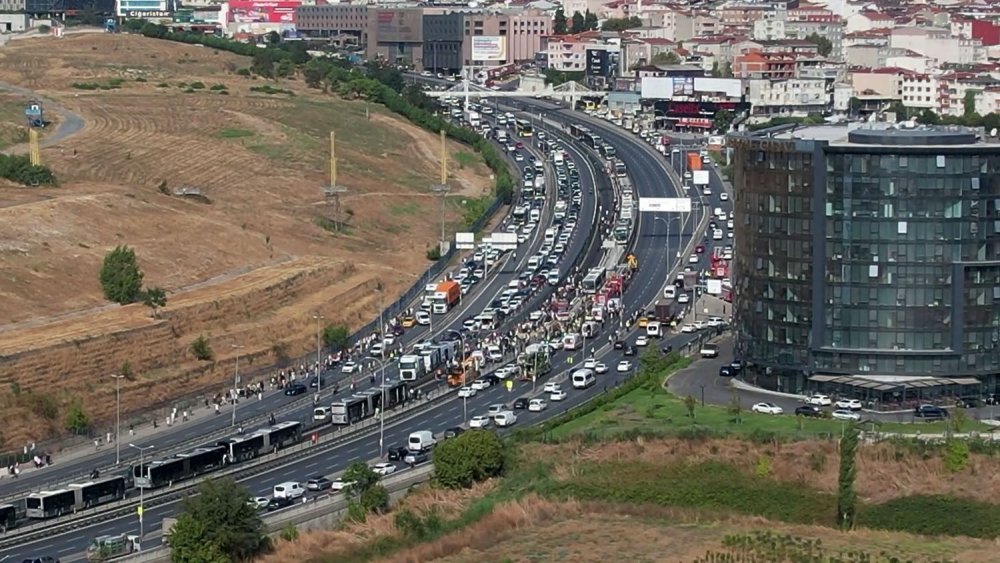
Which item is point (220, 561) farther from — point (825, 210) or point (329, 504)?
point (825, 210)

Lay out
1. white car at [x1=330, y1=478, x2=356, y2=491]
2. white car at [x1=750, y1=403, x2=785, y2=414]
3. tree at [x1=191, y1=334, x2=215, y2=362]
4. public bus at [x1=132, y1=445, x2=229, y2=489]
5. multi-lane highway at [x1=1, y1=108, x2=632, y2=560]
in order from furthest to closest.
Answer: tree at [x1=191, y1=334, x2=215, y2=362]
white car at [x1=750, y1=403, x2=785, y2=414]
public bus at [x1=132, y1=445, x2=229, y2=489]
white car at [x1=330, y1=478, x2=356, y2=491]
multi-lane highway at [x1=1, y1=108, x2=632, y2=560]

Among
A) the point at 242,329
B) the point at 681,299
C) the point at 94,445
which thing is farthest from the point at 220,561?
the point at 681,299

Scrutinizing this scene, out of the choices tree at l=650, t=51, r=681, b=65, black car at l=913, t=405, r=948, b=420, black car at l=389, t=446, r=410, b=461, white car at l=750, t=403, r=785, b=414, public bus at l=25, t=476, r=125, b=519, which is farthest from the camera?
tree at l=650, t=51, r=681, b=65

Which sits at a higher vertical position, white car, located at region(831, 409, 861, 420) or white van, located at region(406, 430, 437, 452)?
white car, located at region(831, 409, 861, 420)

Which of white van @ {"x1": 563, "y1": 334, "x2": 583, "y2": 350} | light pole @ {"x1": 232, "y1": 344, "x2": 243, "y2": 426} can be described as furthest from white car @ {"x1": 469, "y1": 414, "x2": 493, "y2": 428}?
white van @ {"x1": 563, "y1": 334, "x2": 583, "y2": 350}

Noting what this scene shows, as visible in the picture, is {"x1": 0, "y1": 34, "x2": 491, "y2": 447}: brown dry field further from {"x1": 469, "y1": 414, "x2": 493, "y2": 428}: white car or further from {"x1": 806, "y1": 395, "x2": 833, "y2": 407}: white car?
{"x1": 806, "y1": 395, "x2": 833, "y2": 407}: white car

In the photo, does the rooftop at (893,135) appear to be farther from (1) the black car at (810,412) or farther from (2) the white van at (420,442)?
(2) the white van at (420,442)

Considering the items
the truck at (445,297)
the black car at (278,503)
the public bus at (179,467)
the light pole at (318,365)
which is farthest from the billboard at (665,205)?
the black car at (278,503)

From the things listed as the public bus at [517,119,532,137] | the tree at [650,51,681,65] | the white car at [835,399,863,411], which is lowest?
the white car at [835,399,863,411]
